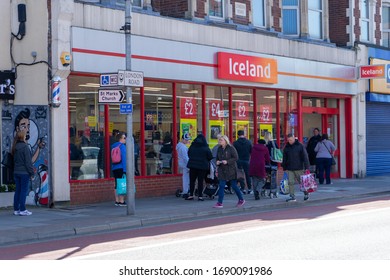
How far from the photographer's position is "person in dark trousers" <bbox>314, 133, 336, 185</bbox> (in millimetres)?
23984

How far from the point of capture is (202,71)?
20672 mm

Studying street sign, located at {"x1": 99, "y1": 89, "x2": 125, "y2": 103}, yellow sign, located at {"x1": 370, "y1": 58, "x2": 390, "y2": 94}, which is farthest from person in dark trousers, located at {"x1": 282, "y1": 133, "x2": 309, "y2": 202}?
yellow sign, located at {"x1": 370, "y1": 58, "x2": 390, "y2": 94}

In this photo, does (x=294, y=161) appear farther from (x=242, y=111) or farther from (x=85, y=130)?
(x=85, y=130)

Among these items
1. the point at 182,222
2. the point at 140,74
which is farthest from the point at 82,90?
the point at 182,222

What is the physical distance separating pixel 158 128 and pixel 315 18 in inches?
396

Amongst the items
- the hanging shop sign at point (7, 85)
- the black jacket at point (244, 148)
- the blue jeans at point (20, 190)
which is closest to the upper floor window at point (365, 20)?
the black jacket at point (244, 148)

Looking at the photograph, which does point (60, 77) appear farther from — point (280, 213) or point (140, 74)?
point (280, 213)

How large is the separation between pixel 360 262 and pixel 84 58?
1041cm

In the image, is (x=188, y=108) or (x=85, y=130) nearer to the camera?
(x=85, y=130)

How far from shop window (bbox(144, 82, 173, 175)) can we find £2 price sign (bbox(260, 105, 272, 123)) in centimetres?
440

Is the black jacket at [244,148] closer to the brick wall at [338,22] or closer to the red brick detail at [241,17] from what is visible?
the red brick detail at [241,17]

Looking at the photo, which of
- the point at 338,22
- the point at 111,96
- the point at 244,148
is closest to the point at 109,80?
the point at 111,96

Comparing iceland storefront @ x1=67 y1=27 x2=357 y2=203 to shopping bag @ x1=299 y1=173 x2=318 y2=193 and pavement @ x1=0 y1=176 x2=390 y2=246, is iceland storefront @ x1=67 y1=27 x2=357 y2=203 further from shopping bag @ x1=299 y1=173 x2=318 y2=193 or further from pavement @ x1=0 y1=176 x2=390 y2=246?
shopping bag @ x1=299 y1=173 x2=318 y2=193

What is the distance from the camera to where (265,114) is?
931 inches
